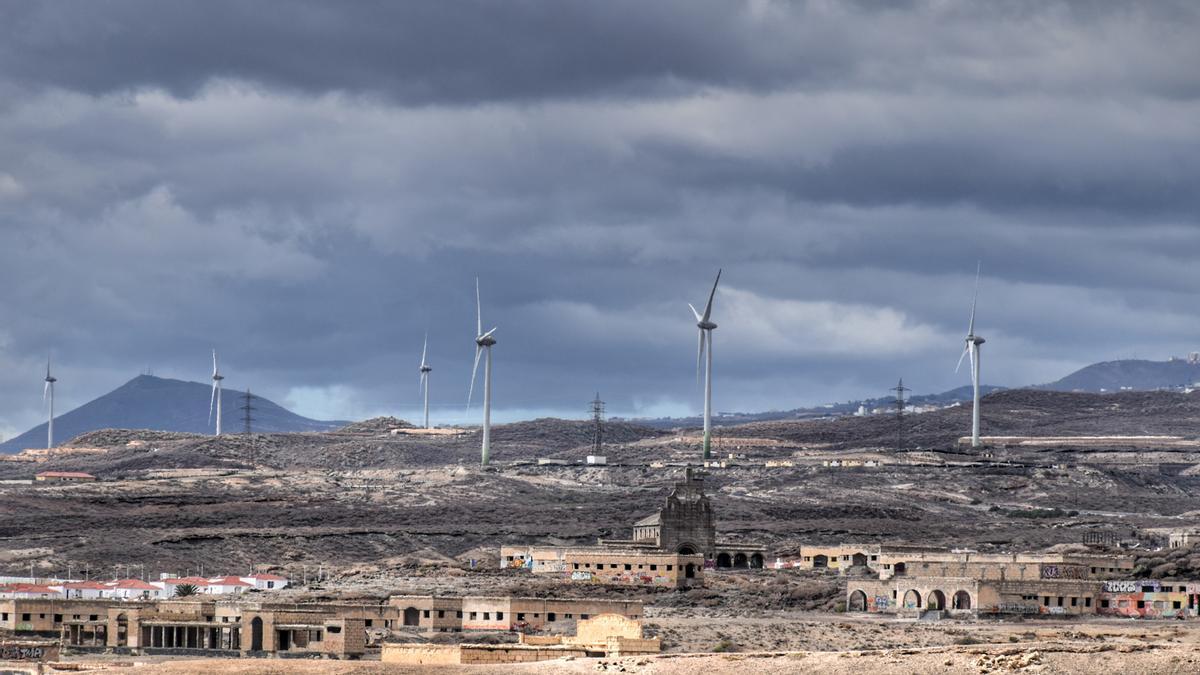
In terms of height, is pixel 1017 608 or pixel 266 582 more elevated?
pixel 266 582

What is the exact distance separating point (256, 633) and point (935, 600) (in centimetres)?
3800

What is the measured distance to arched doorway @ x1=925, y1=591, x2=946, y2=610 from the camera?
136m

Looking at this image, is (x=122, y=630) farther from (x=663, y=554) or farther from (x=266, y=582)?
(x=663, y=554)

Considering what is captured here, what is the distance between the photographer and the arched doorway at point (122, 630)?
11950 centimetres

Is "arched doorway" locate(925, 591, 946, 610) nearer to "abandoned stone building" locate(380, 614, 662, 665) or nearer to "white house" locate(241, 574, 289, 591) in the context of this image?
"abandoned stone building" locate(380, 614, 662, 665)

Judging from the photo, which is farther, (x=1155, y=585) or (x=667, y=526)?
(x=667, y=526)

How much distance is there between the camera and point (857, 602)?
140m

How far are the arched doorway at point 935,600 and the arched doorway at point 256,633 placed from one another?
37.1 metres

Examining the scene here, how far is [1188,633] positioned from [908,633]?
1262cm

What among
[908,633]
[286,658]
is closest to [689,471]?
[908,633]

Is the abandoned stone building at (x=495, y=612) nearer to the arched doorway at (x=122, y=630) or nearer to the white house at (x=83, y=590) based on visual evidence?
the arched doorway at (x=122, y=630)

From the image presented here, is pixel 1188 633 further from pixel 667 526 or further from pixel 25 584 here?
pixel 25 584

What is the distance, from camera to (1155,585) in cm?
14062

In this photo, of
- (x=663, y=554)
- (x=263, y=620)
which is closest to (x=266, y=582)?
(x=663, y=554)
